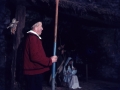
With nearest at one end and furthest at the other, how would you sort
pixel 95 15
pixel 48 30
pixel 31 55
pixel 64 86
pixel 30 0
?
pixel 31 55 → pixel 30 0 → pixel 95 15 → pixel 64 86 → pixel 48 30

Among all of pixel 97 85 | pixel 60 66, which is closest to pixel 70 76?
pixel 60 66

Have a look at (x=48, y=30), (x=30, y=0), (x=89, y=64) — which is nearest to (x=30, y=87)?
(x=30, y=0)

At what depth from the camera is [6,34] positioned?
301 inches

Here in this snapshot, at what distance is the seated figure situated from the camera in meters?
7.46

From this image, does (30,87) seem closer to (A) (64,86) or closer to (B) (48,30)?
(A) (64,86)

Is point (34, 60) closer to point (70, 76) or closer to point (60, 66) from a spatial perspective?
point (60, 66)

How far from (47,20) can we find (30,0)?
254 centimetres

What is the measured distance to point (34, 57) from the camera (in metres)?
3.98

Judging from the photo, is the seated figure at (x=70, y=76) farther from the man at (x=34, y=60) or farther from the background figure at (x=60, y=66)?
the man at (x=34, y=60)

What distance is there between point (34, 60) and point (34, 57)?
6cm

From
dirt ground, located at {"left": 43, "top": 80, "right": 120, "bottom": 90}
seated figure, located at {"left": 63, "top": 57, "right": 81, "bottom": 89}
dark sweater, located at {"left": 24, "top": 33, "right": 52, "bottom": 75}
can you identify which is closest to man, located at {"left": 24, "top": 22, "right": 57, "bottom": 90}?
dark sweater, located at {"left": 24, "top": 33, "right": 52, "bottom": 75}

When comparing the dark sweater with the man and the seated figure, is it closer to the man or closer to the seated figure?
the man

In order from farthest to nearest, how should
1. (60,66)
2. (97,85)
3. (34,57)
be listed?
(97,85) → (60,66) → (34,57)

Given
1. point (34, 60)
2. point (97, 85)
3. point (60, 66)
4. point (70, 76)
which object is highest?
point (34, 60)
